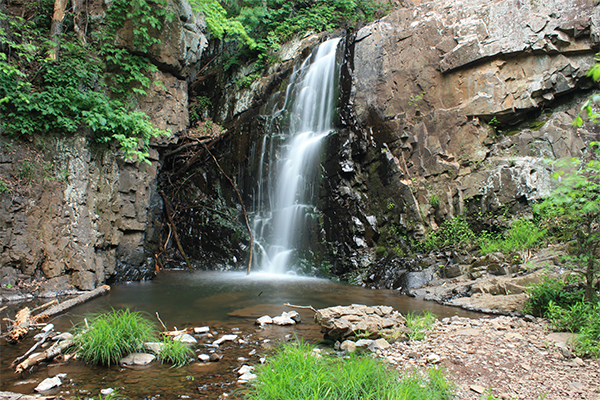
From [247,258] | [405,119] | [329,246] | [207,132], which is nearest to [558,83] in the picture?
[405,119]

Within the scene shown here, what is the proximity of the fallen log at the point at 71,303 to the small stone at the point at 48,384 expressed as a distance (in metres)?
2.32

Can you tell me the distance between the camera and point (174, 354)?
13.1 feet

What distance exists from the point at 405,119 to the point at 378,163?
1.53 meters

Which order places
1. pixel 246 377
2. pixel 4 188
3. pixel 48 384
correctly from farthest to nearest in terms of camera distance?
pixel 4 188 < pixel 246 377 < pixel 48 384

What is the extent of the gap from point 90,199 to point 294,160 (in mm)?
5887

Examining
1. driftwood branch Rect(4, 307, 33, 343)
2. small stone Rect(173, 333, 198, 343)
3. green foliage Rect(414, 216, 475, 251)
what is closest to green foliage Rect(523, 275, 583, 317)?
green foliage Rect(414, 216, 475, 251)

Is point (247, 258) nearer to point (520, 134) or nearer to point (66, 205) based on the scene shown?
point (66, 205)

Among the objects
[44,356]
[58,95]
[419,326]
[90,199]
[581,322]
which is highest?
[58,95]

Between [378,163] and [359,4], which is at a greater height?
[359,4]

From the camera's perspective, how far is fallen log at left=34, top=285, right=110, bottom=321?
5542mm

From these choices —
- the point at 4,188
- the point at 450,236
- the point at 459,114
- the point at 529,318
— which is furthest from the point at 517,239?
the point at 4,188

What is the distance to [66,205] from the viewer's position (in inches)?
317

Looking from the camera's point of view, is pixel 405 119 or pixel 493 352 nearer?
pixel 493 352

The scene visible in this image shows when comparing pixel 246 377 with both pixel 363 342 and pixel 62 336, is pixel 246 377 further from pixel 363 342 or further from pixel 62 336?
pixel 62 336
